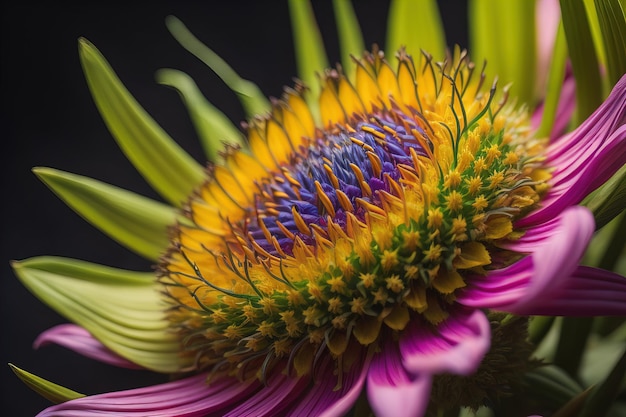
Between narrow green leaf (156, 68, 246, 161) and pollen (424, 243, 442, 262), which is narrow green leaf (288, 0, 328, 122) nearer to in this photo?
narrow green leaf (156, 68, 246, 161)

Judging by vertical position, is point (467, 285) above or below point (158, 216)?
below

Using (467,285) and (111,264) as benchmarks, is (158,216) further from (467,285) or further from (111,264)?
(111,264)

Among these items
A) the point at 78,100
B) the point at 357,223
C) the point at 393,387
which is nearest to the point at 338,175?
the point at 357,223

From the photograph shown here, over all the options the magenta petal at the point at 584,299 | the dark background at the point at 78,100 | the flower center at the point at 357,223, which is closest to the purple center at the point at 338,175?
the flower center at the point at 357,223

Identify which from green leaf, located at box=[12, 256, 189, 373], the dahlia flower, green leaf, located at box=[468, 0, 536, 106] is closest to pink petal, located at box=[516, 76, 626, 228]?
the dahlia flower

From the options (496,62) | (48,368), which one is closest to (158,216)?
(496,62)

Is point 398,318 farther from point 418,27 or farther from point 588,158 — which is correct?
point 418,27

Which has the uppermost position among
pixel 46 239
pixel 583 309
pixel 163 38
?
pixel 163 38
